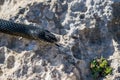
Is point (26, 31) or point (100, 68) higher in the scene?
point (26, 31)

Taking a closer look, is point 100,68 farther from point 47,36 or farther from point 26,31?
point 26,31

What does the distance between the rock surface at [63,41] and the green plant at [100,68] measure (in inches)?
3.2

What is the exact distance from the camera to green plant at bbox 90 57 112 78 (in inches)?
210

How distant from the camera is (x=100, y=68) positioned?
212 inches

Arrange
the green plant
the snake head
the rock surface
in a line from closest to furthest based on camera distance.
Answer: the rock surface
the green plant
the snake head

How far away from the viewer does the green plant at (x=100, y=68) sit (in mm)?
5344

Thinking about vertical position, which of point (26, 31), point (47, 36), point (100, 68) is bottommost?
point (100, 68)

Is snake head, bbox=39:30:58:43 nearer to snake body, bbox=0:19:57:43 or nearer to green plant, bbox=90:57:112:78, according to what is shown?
snake body, bbox=0:19:57:43

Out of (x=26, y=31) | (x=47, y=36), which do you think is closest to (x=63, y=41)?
(x=47, y=36)

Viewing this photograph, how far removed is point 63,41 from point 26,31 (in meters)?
0.65

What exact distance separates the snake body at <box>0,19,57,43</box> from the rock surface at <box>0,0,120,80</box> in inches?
3.3

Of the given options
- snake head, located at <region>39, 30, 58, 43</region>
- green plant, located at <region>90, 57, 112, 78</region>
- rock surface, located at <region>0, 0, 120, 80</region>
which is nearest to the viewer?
rock surface, located at <region>0, 0, 120, 80</region>

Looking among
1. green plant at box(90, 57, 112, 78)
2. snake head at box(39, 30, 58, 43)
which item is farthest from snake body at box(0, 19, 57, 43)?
green plant at box(90, 57, 112, 78)

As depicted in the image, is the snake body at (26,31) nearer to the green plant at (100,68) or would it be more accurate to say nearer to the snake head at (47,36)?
the snake head at (47,36)
